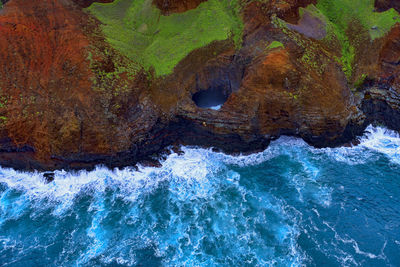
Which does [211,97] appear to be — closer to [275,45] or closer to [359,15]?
[275,45]

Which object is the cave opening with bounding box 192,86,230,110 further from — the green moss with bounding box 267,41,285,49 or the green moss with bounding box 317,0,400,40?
the green moss with bounding box 317,0,400,40

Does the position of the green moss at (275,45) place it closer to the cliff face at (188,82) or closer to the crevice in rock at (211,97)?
the cliff face at (188,82)

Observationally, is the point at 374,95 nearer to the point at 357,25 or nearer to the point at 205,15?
the point at 357,25

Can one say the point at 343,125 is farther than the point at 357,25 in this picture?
No

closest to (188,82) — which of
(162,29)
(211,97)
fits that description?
(211,97)

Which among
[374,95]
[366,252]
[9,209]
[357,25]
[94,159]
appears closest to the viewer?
[366,252]

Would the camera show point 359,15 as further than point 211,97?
Yes

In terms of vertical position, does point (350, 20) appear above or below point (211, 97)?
above

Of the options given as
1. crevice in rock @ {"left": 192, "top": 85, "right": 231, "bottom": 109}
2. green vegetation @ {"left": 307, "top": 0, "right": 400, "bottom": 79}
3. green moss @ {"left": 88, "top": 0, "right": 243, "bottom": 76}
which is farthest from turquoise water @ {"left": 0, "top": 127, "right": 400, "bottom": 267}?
green moss @ {"left": 88, "top": 0, "right": 243, "bottom": 76}

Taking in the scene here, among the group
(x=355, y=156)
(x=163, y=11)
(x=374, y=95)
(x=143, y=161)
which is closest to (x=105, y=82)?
(x=143, y=161)
